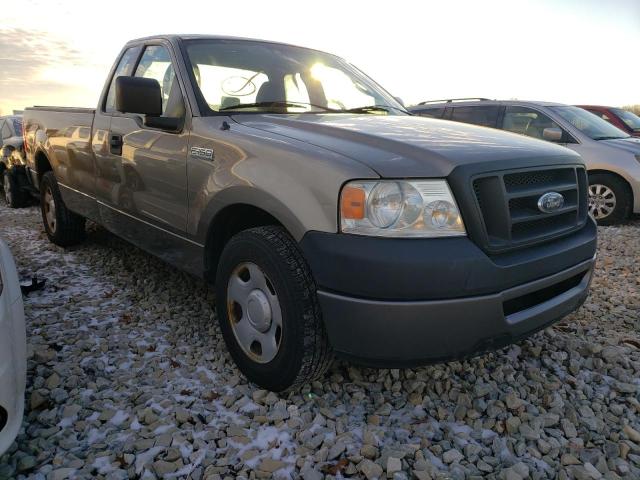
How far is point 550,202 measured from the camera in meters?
2.30

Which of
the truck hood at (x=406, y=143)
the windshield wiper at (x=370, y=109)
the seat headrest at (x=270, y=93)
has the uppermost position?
the seat headrest at (x=270, y=93)

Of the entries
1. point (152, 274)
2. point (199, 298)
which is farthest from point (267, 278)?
point (152, 274)

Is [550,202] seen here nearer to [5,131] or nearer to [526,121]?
[526,121]

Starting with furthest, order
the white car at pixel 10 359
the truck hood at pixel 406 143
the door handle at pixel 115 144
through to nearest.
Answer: the door handle at pixel 115 144 → the truck hood at pixel 406 143 → the white car at pixel 10 359

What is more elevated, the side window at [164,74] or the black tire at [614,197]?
the side window at [164,74]

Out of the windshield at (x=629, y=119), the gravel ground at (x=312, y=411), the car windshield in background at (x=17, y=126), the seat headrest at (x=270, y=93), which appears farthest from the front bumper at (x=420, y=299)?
the windshield at (x=629, y=119)

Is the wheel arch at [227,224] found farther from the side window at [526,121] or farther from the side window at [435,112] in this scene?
the side window at [435,112]

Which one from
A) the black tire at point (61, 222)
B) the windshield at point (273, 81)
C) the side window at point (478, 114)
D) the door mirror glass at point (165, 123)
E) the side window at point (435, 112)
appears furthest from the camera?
the side window at point (435, 112)

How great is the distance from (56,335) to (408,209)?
2381 millimetres

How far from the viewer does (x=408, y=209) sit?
197 centimetres

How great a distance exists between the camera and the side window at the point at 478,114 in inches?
295

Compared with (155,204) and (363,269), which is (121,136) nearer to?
(155,204)

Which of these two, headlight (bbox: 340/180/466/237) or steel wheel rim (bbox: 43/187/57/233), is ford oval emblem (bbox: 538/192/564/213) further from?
steel wheel rim (bbox: 43/187/57/233)

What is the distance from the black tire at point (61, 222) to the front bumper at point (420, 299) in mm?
3691
